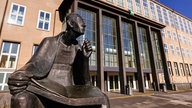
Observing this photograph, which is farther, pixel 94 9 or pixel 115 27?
pixel 115 27

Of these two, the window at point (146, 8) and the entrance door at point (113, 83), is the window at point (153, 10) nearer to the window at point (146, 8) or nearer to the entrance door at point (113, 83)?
the window at point (146, 8)

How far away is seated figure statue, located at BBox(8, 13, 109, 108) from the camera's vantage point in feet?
3.85

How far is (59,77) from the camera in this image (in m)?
1.83

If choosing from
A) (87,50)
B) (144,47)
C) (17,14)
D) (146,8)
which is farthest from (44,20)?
(146,8)

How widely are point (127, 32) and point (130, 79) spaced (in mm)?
7920

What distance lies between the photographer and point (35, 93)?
124cm

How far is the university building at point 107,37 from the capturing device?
38.7ft

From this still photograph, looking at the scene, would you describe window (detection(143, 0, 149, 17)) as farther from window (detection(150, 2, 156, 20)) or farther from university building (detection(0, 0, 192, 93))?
window (detection(150, 2, 156, 20))

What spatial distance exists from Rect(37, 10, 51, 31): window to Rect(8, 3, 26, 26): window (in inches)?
63.0

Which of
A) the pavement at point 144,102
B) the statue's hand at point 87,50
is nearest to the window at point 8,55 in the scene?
the pavement at point 144,102

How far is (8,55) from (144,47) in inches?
746

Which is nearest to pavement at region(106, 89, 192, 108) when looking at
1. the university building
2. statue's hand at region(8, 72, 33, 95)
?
the university building

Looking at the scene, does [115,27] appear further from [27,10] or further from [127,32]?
[27,10]

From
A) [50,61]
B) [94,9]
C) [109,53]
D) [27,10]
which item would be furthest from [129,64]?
[50,61]
